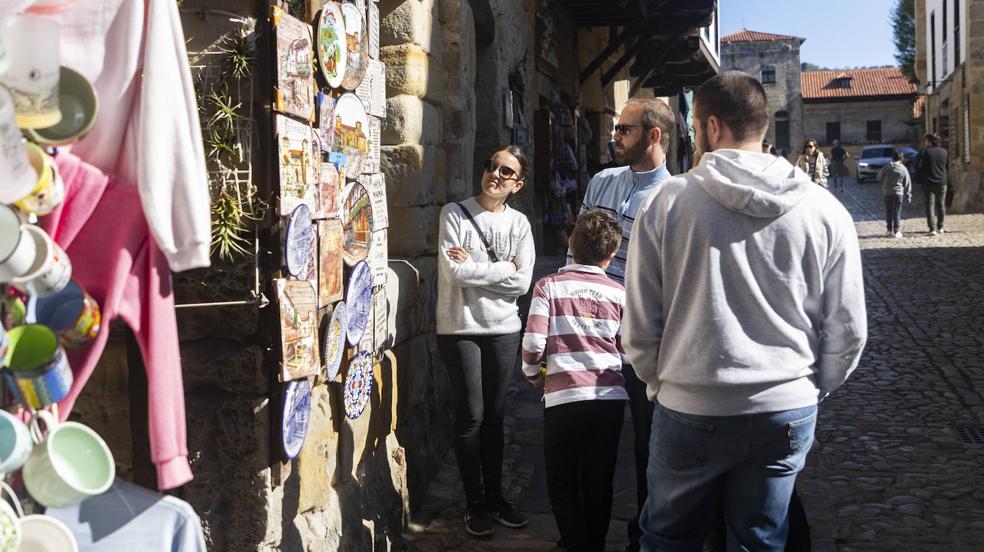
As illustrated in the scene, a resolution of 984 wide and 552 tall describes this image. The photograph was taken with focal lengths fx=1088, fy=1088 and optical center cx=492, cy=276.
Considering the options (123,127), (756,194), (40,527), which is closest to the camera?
(40,527)

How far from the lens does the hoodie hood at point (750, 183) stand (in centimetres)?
263

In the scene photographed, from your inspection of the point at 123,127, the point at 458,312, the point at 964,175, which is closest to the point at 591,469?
the point at 458,312

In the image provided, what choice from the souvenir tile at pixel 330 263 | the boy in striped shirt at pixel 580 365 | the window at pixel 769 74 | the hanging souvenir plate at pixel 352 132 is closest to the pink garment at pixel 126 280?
the souvenir tile at pixel 330 263

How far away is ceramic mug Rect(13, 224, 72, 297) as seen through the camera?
1.92 meters

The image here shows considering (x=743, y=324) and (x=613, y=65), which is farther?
(x=613, y=65)

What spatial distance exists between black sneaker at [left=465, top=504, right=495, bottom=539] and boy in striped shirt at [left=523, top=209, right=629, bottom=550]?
0.55 m

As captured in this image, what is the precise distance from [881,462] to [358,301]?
2842 millimetres

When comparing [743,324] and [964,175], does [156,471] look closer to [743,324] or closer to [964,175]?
[743,324]

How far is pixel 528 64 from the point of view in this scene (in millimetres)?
8914

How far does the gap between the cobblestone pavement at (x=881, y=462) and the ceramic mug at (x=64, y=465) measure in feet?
7.71

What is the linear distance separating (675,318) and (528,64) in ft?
21.1

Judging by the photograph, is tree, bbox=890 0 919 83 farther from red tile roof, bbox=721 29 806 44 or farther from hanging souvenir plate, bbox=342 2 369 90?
hanging souvenir plate, bbox=342 2 369 90

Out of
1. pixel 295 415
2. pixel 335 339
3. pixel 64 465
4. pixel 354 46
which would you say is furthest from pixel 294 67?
pixel 64 465

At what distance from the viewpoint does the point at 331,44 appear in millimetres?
3504
